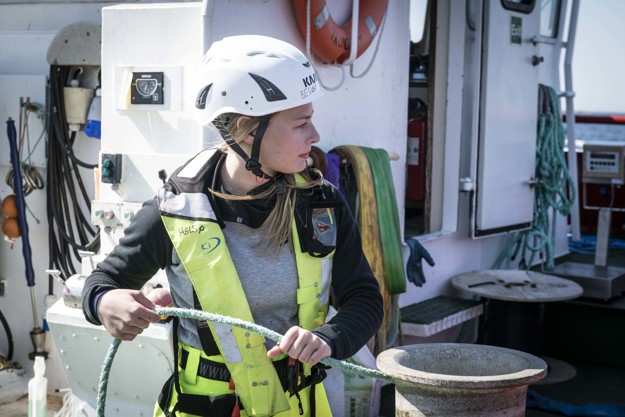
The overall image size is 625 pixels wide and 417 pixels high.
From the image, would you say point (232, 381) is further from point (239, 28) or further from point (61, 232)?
point (61, 232)

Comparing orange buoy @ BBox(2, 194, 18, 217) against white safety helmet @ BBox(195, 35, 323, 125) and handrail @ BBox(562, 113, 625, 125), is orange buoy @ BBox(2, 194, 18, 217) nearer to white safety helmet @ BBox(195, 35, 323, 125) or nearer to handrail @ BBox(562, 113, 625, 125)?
white safety helmet @ BBox(195, 35, 323, 125)

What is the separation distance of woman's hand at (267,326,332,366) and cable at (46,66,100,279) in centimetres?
328

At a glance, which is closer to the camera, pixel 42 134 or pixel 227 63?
pixel 227 63

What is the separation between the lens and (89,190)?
548 centimetres

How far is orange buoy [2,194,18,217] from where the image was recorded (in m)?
5.62

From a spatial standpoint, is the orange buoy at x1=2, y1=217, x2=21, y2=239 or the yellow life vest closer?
the yellow life vest

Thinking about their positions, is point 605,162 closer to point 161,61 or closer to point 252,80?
point 161,61

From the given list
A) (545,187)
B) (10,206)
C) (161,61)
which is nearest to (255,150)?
(161,61)

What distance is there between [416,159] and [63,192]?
273 centimetres

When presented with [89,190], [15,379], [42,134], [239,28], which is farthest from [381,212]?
[15,379]

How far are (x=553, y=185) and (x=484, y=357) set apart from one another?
4874mm

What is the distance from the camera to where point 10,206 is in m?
5.63

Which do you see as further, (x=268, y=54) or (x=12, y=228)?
(x=12, y=228)

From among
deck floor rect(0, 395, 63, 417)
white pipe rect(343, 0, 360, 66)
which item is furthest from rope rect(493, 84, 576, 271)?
Answer: deck floor rect(0, 395, 63, 417)
